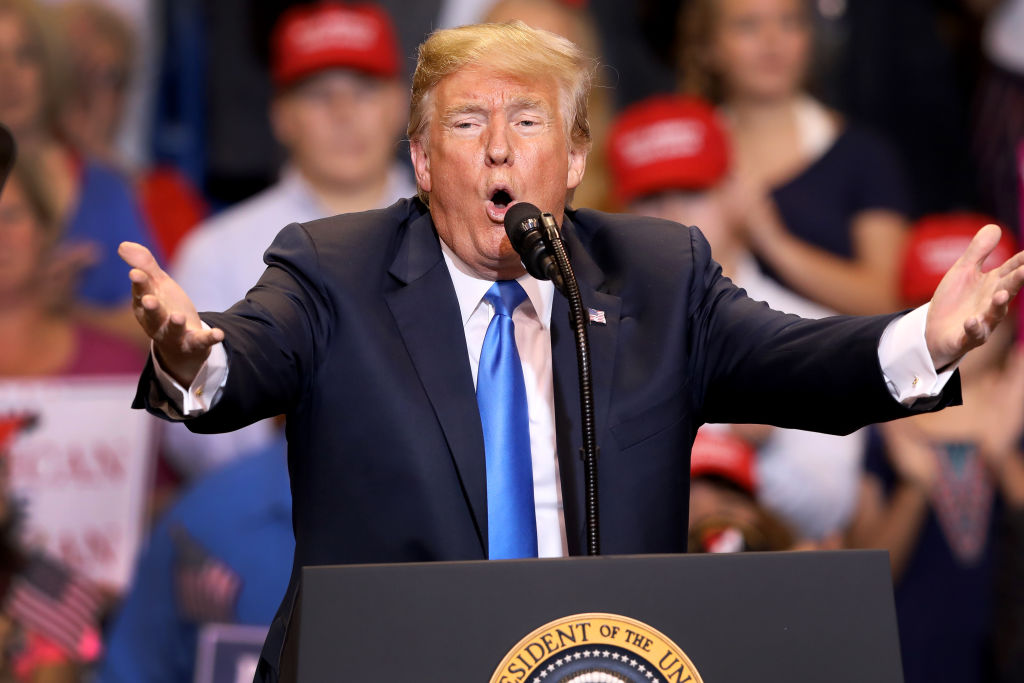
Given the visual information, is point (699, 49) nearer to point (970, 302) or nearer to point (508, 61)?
point (508, 61)

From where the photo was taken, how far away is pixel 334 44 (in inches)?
165

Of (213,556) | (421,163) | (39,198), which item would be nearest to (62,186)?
(39,198)

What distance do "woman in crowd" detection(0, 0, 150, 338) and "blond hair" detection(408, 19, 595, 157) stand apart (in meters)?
2.58

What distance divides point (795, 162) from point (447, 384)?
321 cm

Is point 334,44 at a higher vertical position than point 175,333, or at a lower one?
higher

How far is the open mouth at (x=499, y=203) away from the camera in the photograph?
1.67m

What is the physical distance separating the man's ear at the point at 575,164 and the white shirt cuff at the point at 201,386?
62 cm

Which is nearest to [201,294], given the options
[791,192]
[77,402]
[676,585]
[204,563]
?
[77,402]

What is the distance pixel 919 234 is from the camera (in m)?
4.36

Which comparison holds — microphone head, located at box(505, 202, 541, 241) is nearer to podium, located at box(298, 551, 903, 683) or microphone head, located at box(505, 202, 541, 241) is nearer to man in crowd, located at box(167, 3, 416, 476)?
podium, located at box(298, 551, 903, 683)

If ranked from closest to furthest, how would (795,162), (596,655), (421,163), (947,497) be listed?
1. (596,655)
2. (421,163)
3. (947,497)
4. (795,162)

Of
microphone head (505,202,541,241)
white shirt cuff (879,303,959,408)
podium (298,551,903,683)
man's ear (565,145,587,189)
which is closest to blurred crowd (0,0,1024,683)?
man's ear (565,145,587,189)

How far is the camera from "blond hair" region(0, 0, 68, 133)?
4.11 metres

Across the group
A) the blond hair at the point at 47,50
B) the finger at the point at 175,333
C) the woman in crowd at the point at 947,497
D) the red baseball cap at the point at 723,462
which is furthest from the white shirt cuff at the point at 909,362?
the blond hair at the point at 47,50
